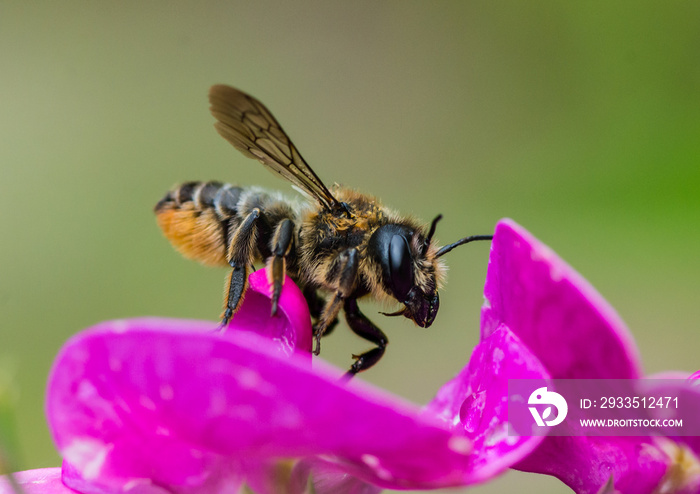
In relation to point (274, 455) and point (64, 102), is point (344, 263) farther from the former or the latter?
point (64, 102)

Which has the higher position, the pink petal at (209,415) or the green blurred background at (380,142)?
the green blurred background at (380,142)

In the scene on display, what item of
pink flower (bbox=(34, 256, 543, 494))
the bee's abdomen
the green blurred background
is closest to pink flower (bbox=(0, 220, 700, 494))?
pink flower (bbox=(34, 256, 543, 494))

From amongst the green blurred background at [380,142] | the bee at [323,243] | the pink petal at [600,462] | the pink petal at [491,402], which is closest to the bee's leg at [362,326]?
the bee at [323,243]

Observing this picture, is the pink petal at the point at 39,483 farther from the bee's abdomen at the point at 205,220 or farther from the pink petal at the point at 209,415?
the bee's abdomen at the point at 205,220

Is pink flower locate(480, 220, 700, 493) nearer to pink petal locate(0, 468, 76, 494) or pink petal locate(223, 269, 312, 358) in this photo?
pink petal locate(223, 269, 312, 358)

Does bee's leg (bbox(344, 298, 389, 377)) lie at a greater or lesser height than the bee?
lesser
